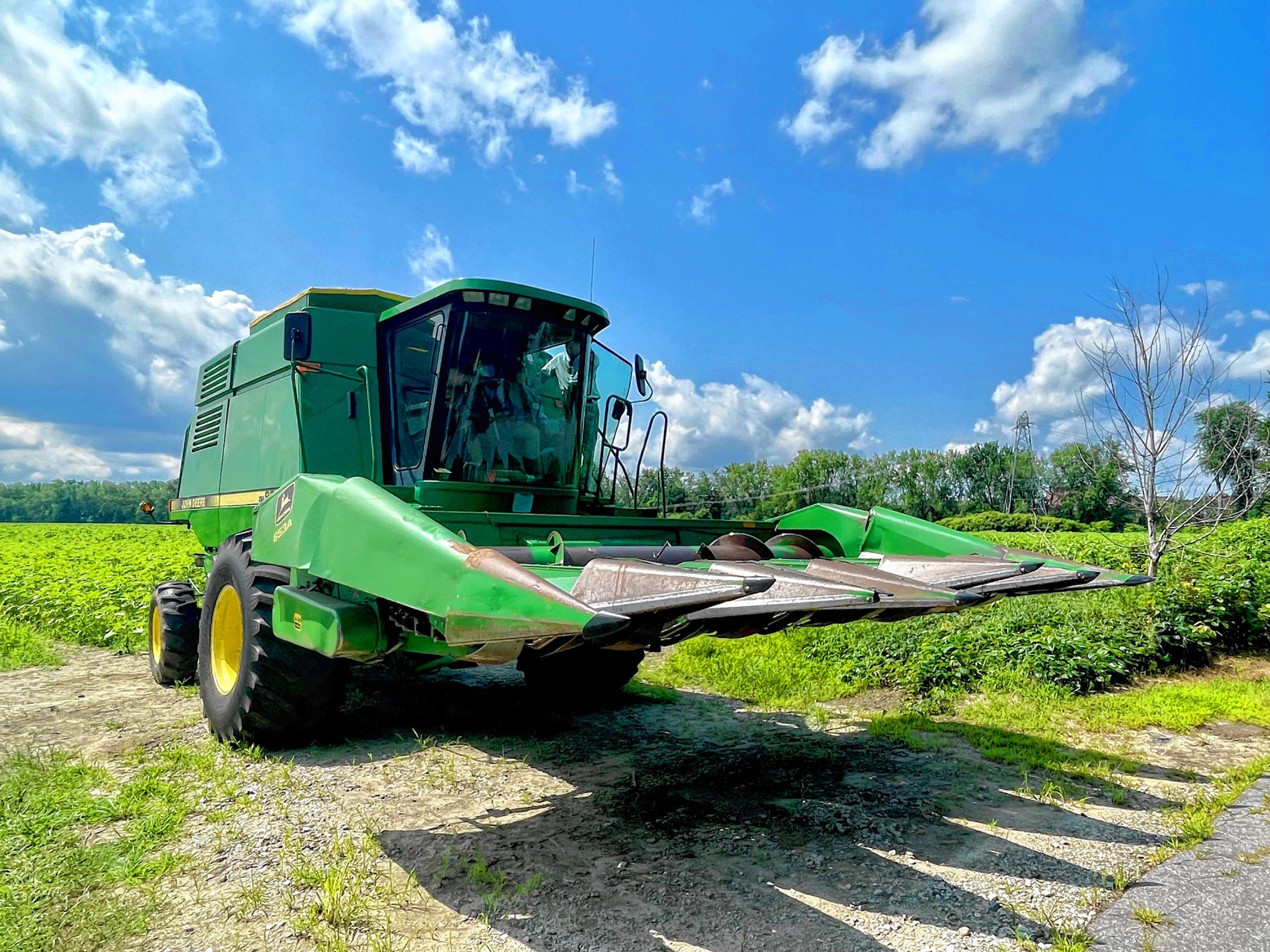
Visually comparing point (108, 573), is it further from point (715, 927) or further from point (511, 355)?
point (715, 927)

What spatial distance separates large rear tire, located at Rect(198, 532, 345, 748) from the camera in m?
4.13

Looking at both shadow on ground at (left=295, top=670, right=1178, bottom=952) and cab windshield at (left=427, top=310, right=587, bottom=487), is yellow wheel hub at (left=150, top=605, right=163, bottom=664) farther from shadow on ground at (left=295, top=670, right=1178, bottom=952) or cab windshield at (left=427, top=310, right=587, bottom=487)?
cab windshield at (left=427, top=310, right=587, bottom=487)

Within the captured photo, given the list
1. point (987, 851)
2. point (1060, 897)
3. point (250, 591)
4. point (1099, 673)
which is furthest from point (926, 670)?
point (250, 591)

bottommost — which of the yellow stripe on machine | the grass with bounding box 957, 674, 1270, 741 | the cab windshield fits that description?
the grass with bounding box 957, 674, 1270, 741

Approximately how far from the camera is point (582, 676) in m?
6.08

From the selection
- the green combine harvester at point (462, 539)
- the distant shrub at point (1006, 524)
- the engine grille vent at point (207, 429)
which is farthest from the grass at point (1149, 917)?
the distant shrub at point (1006, 524)

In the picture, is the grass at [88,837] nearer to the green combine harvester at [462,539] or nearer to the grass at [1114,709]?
the green combine harvester at [462,539]

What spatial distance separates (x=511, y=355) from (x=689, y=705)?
9.98 ft

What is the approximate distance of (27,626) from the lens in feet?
31.1

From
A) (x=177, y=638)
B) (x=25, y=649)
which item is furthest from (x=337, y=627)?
(x=25, y=649)

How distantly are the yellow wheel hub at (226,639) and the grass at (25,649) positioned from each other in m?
4.13

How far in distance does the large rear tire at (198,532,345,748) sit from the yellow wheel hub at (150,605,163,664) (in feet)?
7.20

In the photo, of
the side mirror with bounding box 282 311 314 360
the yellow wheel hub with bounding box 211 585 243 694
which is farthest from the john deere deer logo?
the side mirror with bounding box 282 311 314 360

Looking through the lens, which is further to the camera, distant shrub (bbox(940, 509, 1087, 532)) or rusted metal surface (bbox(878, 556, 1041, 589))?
distant shrub (bbox(940, 509, 1087, 532))
